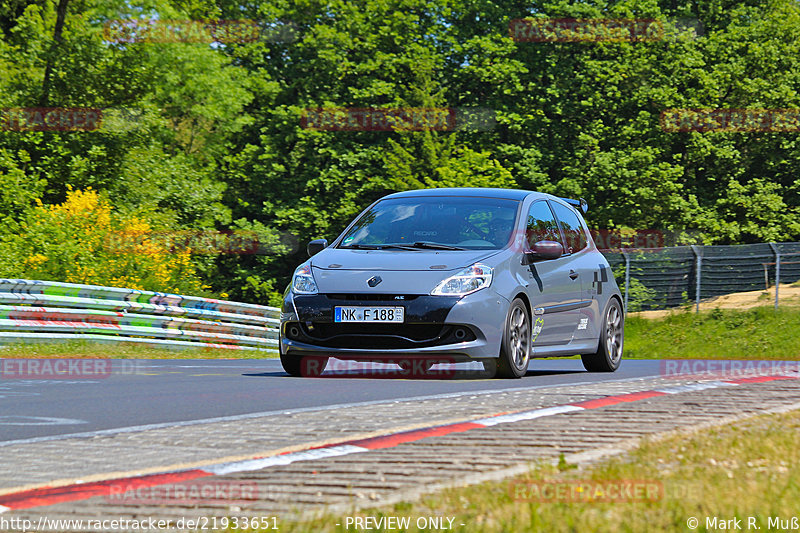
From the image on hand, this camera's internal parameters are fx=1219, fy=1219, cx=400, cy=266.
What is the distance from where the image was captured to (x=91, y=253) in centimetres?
2839

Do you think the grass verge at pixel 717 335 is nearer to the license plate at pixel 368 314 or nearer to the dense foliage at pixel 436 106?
the dense foliage at pixel 436 106

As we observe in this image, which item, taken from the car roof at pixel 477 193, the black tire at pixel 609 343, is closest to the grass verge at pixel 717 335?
the black tire at pixel 609 343

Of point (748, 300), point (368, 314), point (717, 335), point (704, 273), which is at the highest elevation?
point (368, 314)

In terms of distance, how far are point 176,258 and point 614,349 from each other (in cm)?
1982

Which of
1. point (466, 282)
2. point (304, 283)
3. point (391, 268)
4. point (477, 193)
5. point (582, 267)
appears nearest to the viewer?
point (466, 282)

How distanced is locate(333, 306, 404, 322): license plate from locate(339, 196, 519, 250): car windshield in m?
1.01

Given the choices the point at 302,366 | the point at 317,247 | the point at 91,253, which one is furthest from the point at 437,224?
the point at 91,253

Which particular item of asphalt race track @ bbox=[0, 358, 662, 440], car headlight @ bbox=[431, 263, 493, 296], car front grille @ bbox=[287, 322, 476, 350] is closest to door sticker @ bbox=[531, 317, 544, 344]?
asphalt race track @ bbox=[0, 358, 662, 440]

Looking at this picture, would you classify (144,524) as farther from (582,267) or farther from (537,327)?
(582,267)

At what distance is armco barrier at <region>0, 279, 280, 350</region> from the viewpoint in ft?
59.7

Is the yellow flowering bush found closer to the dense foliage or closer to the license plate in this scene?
the dense foliage

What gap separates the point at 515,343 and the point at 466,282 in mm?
907

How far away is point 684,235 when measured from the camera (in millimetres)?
43125

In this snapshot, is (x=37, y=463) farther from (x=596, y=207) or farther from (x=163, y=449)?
(x=596, y=207)
